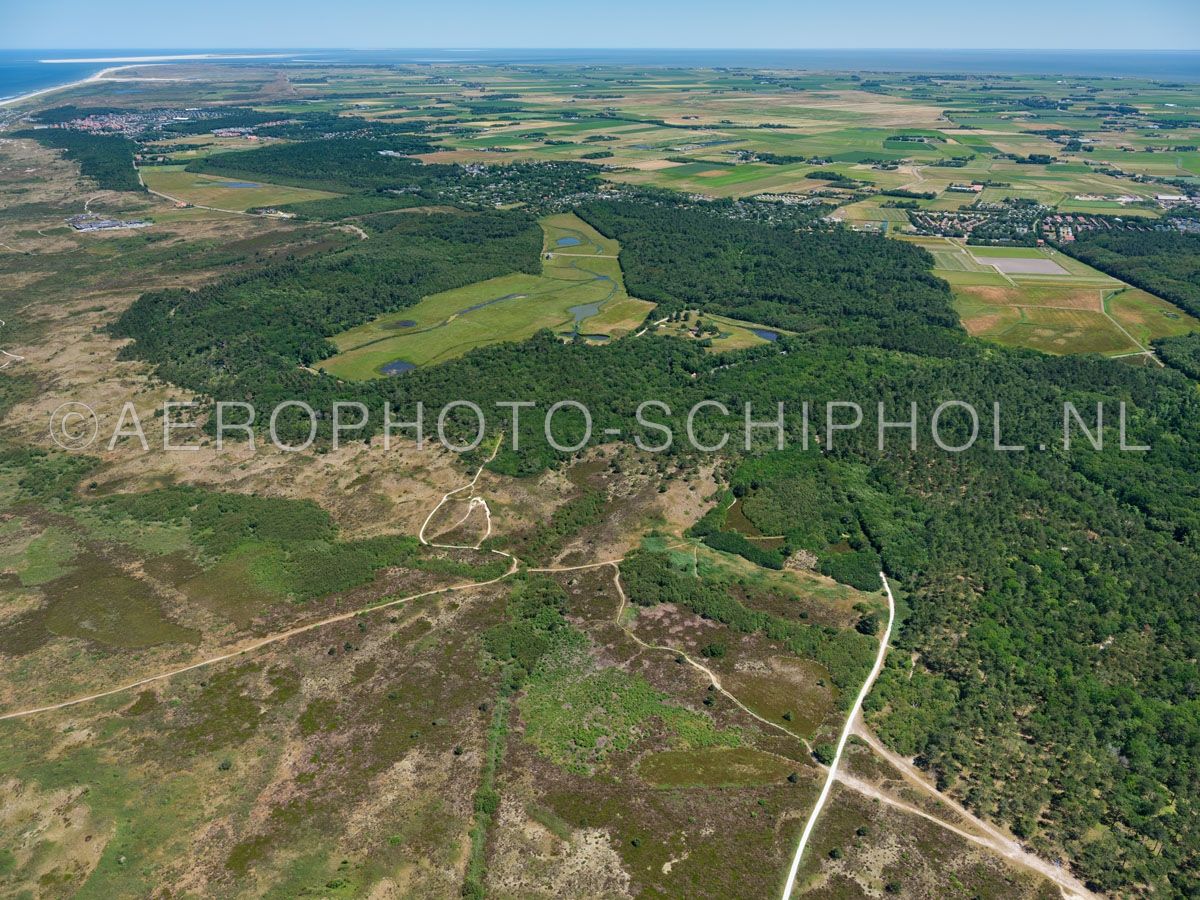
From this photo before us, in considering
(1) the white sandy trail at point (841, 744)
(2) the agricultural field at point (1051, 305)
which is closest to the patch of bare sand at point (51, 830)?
(1) the white sandy trail at point (841, 744)

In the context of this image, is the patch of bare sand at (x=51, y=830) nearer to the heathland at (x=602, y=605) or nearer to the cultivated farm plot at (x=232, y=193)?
the heathland at (x=602, y=605)

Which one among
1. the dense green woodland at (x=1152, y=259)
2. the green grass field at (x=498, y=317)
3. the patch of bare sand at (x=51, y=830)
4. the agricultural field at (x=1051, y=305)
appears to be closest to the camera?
the patch of bare sand at (x=51, y=830)

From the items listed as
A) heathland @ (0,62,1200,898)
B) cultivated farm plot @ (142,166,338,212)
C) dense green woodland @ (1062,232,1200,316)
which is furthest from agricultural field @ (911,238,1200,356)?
cultivated farm plot @ (142,166,338,212)

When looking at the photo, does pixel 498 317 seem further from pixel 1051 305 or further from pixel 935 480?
pixel 1051 305

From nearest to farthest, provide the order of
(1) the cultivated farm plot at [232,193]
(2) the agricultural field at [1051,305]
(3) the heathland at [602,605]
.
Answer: (3) the heathland at [602,605]
(2) the agricultural field at [1051,305]
(1) the cultivated farm plot at [232,193]

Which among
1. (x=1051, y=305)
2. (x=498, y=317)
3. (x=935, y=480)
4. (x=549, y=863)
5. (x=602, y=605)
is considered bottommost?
(x=549, y=863)

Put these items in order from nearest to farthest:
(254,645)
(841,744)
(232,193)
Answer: (841,744) → (254,645) → (232,193)

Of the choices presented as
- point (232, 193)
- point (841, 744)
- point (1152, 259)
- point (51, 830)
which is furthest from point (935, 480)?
point (232, 193)

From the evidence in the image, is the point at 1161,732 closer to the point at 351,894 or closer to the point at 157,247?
the point at 351,894

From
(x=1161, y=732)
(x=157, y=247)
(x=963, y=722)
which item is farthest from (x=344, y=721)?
(x=157, y=247)
